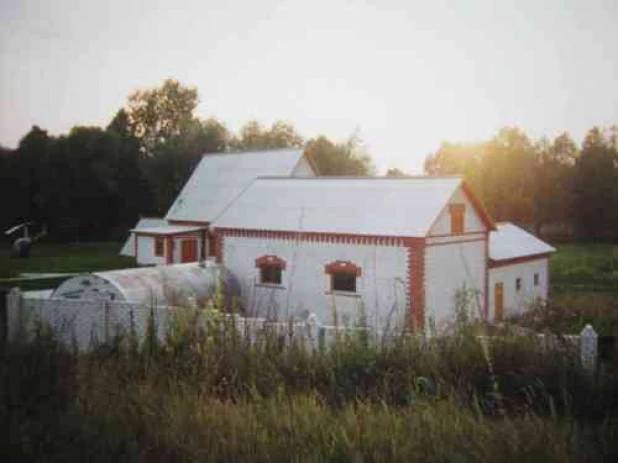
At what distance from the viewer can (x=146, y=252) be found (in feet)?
99.1

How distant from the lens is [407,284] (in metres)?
16.9

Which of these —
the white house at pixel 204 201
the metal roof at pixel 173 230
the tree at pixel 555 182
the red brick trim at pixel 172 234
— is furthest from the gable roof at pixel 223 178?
the tree at pixel 555 182

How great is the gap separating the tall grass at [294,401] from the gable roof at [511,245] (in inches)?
595

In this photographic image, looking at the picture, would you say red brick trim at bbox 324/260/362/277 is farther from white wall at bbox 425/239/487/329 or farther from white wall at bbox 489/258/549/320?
white wall at bbox 489/258/549/320

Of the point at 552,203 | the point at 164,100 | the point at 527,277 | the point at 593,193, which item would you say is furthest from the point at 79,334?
the point at 164,100

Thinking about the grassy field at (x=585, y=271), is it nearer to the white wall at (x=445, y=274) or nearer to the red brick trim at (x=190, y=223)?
the white wall at (x=445, y=274)

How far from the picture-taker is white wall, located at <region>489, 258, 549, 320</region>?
20.7m

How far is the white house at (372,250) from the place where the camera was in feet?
56.3

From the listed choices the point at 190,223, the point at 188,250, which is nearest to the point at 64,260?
the point at 190,223

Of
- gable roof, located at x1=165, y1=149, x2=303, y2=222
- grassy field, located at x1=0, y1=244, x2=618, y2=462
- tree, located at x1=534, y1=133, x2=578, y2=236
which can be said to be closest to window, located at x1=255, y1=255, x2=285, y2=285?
gable roof, located at x1=165, y1=149, x2=303, y2=222

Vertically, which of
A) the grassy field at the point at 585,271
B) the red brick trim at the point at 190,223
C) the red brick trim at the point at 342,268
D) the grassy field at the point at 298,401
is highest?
the red brick trim at the point at 190,223

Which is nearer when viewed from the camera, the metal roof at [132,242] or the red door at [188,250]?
the red door at [188,250]

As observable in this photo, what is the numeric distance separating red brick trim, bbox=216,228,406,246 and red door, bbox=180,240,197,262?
8.13 meters

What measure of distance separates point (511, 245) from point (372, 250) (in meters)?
8.12
